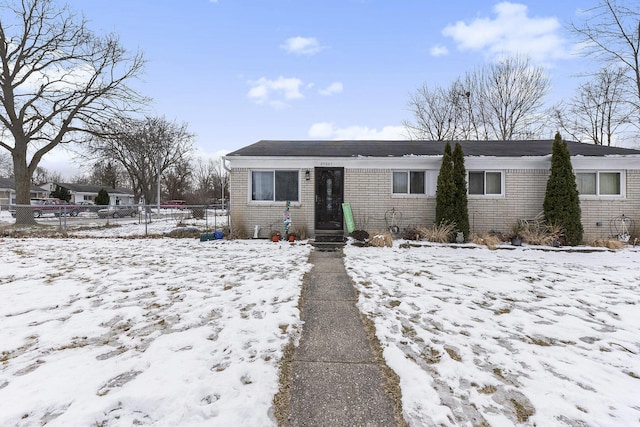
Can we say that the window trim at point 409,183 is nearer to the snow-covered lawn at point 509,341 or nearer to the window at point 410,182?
the window at point 410,182

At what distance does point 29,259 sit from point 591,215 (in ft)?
51.8

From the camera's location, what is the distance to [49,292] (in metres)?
4.37

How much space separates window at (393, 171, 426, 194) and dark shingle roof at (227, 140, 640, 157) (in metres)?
0.66

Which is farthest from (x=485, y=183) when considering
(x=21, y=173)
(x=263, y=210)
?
(x=21, y=173)

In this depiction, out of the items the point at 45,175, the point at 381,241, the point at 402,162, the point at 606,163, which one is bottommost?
the point at 381,241

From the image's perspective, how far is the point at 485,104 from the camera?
22750 millimetres

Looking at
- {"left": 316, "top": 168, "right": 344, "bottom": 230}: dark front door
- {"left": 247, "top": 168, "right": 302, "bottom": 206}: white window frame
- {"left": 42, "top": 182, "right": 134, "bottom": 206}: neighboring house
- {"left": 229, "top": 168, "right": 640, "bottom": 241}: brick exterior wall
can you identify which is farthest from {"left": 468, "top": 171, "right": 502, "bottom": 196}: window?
{"left": 42, "top": 182, "right": 134, "bottom": 206}: neighboring house

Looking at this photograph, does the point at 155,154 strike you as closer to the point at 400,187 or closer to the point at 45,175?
the point at 400,187

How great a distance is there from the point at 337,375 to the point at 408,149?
996 cm

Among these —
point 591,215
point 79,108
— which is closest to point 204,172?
point 79,108

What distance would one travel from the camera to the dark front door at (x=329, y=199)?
10180mm

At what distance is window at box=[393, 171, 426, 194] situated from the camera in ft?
33.1

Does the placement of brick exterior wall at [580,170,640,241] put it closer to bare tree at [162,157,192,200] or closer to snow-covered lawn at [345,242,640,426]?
snow-covered lawn at [345,242,640,426]

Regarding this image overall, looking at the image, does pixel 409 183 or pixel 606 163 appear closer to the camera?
pixel 606 163
